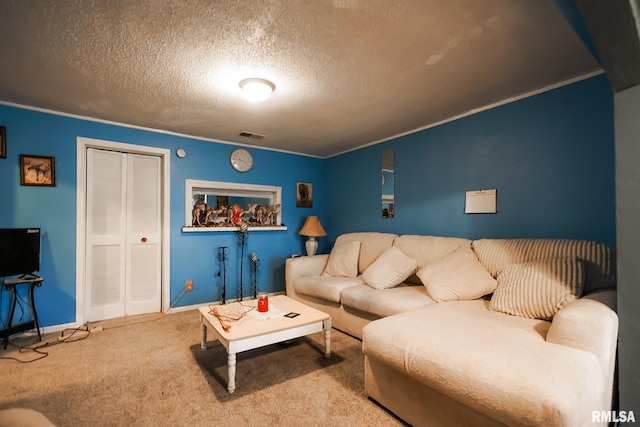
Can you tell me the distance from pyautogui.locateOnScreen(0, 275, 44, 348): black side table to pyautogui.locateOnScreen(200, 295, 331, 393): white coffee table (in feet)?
5.60

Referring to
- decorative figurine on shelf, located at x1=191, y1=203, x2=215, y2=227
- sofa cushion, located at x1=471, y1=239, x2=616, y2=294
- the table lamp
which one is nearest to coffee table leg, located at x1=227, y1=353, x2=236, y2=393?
sofa cushion, located at x1=471, y1=239, x2=616, y2=294

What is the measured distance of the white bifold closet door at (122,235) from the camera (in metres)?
3.21

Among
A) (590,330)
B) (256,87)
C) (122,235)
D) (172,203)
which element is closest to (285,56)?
→ (256,87)

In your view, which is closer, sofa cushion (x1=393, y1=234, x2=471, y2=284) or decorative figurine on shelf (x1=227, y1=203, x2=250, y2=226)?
sofa cushion (x1=393, y1=234, x2=471, y2=284)

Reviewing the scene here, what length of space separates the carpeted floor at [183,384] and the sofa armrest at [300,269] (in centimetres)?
93

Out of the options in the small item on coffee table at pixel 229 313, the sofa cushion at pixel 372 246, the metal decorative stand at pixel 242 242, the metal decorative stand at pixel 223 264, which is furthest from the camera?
the metal decorative stand at pixel 242 242

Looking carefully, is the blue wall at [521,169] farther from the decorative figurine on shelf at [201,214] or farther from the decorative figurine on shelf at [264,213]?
the decorative figurine on shelf at [201,214]

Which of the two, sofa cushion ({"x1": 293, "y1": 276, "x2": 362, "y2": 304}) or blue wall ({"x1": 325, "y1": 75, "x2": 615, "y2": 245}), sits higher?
blue wall ({"x1": 325, "y1": 75, "x2": 615, "y2": 245})

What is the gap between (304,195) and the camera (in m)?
4.72

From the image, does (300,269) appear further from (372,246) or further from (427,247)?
(427,247)

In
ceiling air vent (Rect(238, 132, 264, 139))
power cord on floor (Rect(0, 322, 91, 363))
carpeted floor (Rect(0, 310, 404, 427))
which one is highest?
ceiling air vent (Rect(238, 132, 264, 139))

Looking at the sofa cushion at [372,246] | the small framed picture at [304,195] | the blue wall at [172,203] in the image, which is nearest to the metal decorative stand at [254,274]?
the blue wall at [172,203]

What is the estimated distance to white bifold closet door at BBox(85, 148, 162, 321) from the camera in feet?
10.5

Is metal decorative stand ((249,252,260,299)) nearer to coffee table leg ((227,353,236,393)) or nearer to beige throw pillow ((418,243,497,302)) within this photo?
coffee table leg ((227,353,236,393))
